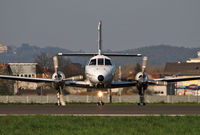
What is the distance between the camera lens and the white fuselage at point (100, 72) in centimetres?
4172

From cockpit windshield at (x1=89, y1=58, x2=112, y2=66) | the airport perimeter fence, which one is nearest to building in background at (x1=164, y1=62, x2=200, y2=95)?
the airport perimeter fence

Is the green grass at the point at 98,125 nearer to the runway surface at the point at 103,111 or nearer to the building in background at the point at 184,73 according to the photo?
the runway surface at the point at 103,111

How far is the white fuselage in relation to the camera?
41719mm

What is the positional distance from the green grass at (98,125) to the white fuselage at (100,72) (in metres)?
14.0

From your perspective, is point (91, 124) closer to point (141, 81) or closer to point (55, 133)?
point (55, 133)

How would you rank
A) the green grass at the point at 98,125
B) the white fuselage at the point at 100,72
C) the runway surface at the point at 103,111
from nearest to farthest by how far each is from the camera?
the green grass at the point at 98,125 < the runway surface at the point at 103,111 < the white fuselage at the point at 100,72

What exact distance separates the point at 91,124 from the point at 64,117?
132 inches

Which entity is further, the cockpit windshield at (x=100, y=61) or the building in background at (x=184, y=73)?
the building in background at (x=184, y=73)

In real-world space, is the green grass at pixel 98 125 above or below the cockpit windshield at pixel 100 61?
below

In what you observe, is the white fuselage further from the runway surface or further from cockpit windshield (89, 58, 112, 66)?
the runway surface

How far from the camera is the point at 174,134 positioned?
21297mm

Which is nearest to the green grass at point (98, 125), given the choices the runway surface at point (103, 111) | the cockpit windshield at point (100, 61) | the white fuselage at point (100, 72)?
the runway surface at point (103, 111)

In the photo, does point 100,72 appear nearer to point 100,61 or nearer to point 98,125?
point 100,61

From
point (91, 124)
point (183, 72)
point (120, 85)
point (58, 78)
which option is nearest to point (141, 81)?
point (120, 85)
